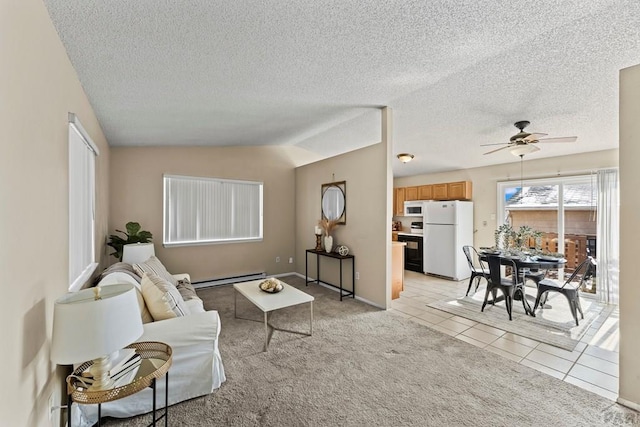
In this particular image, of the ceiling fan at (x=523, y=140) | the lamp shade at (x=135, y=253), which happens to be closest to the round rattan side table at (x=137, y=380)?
the lamp shade at (x=135, y=253)

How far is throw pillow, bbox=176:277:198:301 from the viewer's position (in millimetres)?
3180

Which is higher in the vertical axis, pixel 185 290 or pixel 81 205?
pixel 81 205

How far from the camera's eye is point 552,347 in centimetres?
283

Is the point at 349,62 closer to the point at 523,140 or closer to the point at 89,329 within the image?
the point at 89,329

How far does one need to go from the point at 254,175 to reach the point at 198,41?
12.5 feet

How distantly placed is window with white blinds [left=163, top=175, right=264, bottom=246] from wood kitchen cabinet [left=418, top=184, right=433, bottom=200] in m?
3.73

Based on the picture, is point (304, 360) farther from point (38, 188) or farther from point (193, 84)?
point (193, 84)

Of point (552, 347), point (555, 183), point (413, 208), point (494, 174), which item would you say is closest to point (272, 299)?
point (552, 347)

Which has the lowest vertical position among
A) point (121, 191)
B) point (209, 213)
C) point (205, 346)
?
point (205, 346)

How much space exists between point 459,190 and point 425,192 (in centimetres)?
76

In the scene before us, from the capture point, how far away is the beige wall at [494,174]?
15.0 feet

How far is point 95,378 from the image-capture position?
1465 mm

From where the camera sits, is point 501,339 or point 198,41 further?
point 501,339

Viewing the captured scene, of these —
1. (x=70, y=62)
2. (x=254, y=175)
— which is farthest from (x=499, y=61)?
(x=254, y=175)
